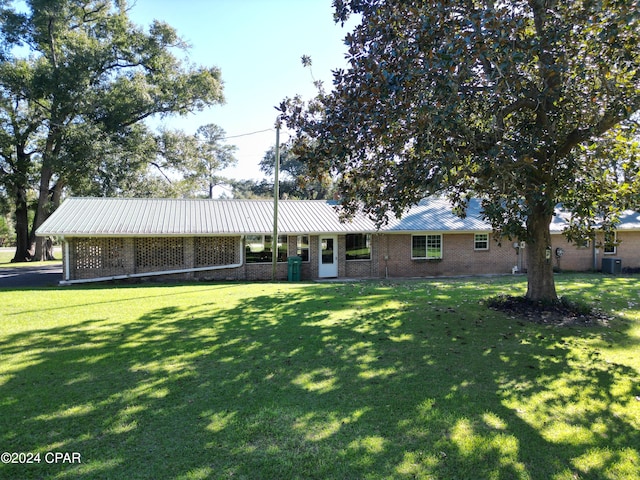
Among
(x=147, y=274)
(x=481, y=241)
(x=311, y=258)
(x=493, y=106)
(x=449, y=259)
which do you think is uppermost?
(x=493, y=106)

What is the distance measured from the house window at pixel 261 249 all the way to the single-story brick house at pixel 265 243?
5 centimetres

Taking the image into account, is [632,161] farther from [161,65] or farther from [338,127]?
[161,65]

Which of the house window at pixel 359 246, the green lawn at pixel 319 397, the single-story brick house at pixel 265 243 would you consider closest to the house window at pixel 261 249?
the single-story brick house at pixel 265 243

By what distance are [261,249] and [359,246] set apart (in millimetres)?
5007

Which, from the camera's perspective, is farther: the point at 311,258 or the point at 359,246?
the point at 359,246

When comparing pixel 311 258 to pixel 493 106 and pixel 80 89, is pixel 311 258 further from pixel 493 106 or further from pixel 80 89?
pixel 80 89

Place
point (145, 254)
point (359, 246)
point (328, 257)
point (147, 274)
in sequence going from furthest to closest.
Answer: point (359, 246), point (328, 257), point (145, 254), point (147, 274)

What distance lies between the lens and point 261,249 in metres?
19.0

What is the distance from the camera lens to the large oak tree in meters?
26.8

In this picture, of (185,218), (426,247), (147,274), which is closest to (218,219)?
(185,218)

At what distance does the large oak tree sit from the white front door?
676 inches

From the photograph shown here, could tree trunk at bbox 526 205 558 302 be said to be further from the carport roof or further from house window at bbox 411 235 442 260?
house window at bbox 411 235 442 260

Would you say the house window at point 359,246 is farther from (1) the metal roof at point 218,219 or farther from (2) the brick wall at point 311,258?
(1) the metal roof at point 218,219

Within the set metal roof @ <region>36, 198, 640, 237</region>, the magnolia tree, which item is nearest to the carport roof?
metal roof @ <region>36, 198, 640, 237</region>
